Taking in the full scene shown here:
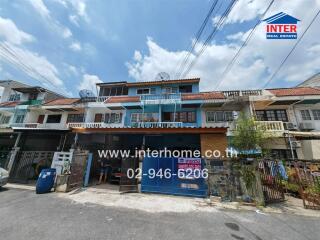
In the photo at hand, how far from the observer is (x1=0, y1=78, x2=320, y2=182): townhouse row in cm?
A: 984

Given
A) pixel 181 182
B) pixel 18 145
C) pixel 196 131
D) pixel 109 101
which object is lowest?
pixel 181 182

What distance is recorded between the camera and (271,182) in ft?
22.8

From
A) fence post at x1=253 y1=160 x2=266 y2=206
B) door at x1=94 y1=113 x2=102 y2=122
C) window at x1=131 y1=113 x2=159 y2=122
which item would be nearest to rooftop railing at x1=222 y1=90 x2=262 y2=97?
window at x1=131 y1=113 x2=159 y2=122

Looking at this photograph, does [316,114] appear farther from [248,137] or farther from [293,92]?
[248,137]

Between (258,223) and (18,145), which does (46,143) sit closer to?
(18,145)

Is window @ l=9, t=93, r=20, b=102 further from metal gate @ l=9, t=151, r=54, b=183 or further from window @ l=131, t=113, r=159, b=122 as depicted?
window @ l=131, t=113, r=159, b=122

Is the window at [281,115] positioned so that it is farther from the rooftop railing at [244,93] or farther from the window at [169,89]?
the window at [169,89]

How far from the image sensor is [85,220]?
4.45 metres

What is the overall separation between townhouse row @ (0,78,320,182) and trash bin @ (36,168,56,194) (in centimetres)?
282

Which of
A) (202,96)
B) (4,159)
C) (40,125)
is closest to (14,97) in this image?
(40,125)

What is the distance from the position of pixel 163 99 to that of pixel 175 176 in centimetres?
878

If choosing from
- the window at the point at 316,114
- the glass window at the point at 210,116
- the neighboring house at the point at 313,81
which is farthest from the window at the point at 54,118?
the neighboring house at the point at 313,81

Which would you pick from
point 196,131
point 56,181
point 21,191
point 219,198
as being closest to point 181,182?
point 219,198

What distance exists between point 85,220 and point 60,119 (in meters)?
18.0
